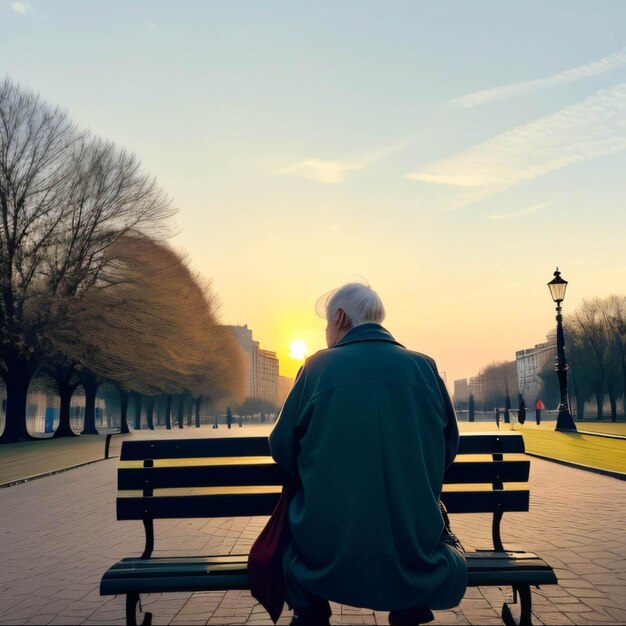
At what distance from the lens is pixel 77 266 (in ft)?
103

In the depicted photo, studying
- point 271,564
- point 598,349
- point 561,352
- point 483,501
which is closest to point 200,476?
point 271,564

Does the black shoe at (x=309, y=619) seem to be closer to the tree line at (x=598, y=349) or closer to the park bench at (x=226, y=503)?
the park bench at (x=226, y=503)

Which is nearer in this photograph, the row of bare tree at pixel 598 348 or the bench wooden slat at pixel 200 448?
the bench wooden slat at pixel 200 448

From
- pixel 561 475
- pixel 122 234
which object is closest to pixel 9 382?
pixel 122 234

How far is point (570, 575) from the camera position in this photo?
5406 mm

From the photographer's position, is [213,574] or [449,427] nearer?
[449,427]

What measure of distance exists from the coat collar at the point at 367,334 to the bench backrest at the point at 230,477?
102 centimetres

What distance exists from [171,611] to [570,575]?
112 inches

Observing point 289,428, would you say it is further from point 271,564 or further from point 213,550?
point 213,550

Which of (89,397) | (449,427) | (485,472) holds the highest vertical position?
(89,397)

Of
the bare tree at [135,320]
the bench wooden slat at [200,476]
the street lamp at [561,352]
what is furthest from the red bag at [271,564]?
the bare tree at [135,320]

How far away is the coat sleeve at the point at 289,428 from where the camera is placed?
302cm

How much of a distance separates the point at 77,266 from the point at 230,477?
95.4 ft

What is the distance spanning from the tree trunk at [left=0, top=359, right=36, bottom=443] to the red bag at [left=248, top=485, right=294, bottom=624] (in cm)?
3082
